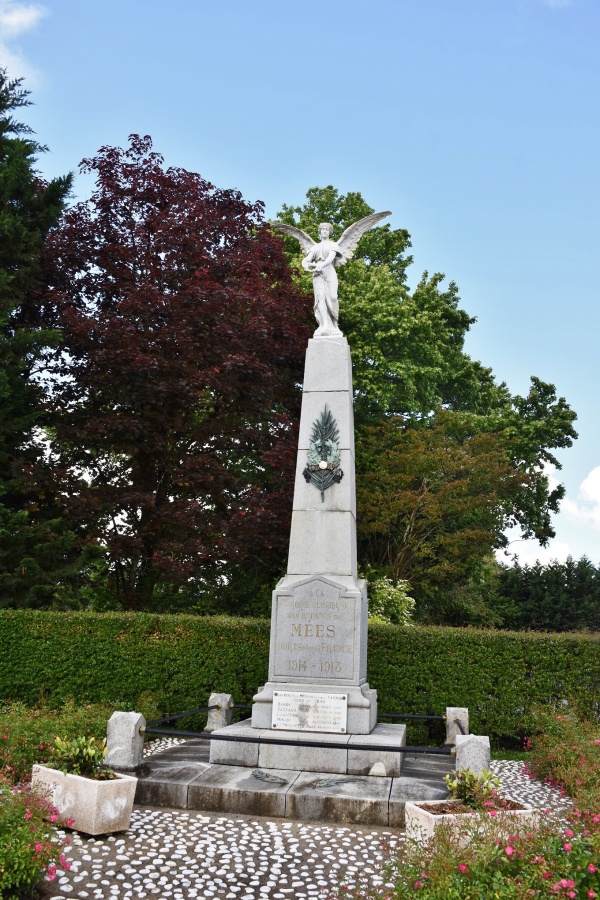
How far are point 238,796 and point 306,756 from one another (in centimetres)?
130

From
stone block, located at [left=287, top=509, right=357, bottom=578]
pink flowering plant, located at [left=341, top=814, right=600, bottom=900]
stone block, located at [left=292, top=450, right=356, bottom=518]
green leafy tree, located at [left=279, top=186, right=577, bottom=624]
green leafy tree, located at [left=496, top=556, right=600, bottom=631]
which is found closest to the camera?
pink flowering plant, located at [left=341, top=814, right=600, bottom=900]

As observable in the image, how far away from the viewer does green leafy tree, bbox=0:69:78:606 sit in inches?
527

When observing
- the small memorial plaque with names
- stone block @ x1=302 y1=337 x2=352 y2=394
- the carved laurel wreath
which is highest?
stone block @ x1=302 y1=337 x2=352 y2=394

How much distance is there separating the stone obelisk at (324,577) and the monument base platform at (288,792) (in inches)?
42.3

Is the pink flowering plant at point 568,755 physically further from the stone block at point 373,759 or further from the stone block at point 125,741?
the stone block at point 125,741

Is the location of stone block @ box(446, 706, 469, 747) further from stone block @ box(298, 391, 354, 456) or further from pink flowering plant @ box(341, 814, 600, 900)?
pink flowering plant @ box(341, 814, 600, 900)

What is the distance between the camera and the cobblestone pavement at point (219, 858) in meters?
5.51

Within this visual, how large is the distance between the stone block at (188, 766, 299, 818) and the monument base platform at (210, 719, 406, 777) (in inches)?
18.7

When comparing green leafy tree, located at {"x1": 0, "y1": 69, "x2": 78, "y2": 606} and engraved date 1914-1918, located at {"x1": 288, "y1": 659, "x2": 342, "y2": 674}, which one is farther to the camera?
green leafy tree, located at {"x1": 0, "y1": 69, "x2": 78, "y2": 606}

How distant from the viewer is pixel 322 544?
32.8 ft

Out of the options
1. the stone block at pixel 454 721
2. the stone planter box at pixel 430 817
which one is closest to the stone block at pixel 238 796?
the stone planter box at pixel 430 817

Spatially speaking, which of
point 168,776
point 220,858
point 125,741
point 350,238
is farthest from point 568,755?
point 350,238

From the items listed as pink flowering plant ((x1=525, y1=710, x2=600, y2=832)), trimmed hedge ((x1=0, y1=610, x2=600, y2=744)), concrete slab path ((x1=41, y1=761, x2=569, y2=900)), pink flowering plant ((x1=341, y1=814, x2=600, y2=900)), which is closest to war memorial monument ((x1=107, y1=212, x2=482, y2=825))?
concrete slab path ((x1=41, y1=761, x2=569, y2=900))

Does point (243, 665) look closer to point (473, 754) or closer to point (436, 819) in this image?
point (473, 754)
